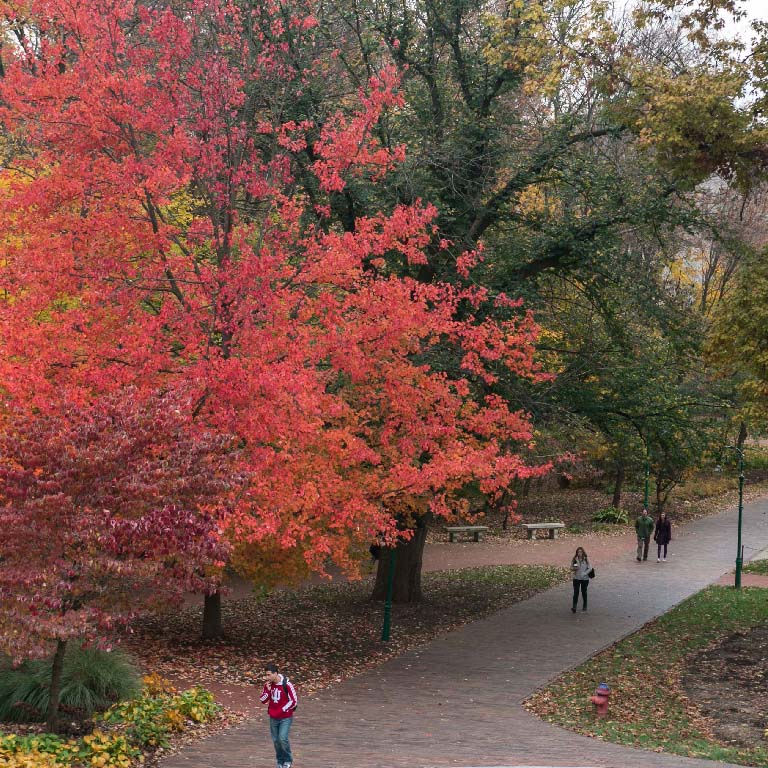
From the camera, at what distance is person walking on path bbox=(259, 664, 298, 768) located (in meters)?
10.8

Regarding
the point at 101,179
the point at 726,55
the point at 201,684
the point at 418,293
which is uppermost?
the point at 726,55

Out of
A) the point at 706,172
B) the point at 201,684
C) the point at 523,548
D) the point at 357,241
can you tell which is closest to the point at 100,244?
the point at 357,241

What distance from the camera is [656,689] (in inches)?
610

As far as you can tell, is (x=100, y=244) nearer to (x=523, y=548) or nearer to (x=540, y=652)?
(x=540, y=652)

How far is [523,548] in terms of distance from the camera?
108ft

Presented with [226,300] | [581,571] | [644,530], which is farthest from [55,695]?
[644,530]

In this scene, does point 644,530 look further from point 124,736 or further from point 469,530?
point 124,736

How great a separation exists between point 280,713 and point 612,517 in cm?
2873

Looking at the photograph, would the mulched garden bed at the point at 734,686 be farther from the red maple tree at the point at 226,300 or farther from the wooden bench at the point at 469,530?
the wooden bench at the point at 469,530

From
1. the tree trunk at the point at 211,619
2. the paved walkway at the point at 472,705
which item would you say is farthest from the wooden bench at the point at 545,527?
the tree trunk at the point at 211,619

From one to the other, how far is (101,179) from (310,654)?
9.47 meters

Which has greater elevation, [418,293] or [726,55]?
[726,55]

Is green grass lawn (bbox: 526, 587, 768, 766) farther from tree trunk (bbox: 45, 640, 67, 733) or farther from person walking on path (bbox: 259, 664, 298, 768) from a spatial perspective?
tree trunk (bbox: 45, 640, 67, 733)

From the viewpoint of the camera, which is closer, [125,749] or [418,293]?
[125,749]
